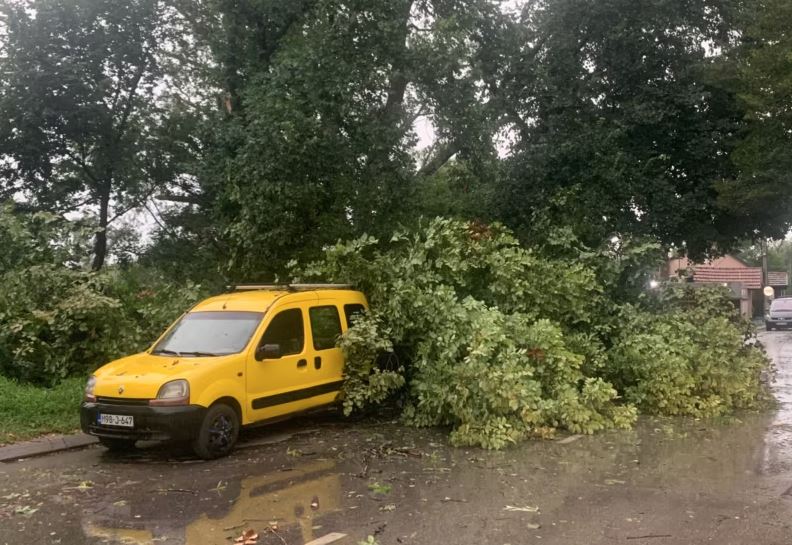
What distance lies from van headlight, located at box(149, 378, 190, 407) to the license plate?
0.31m

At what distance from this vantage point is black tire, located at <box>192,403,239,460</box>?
8.01 metres

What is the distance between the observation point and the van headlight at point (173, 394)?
25.6 feet

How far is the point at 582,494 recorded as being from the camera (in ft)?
22.1

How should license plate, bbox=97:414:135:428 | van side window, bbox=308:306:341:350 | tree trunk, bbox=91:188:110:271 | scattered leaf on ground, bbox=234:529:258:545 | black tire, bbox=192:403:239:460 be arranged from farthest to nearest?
1. tree trunk, bbox=91:188:110:271
2. van side window, bbox=308:306:341:350
3. black tire, bbox=192:403:239:460
4. license plate, bbox=97:414:135:428
5. scattered leaf on ground, bbox=234:529:258:545

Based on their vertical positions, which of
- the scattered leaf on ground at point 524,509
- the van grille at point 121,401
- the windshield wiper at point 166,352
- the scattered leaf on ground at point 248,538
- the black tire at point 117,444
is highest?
the windshield wiper at point 166,352

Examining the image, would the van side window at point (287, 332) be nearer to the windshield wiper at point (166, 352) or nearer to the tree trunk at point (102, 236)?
the windshield wiper at point (166, 352)

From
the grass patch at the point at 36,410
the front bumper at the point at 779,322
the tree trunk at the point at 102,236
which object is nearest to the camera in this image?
the grass patch at the point at 36,410

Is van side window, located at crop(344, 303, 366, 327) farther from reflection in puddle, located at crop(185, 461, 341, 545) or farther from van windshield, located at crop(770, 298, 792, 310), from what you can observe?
van windshield, located at crop(770, 298, 792, 310)

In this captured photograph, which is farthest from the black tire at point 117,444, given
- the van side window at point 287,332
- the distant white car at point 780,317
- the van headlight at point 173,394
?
the distant white car at point 780,317

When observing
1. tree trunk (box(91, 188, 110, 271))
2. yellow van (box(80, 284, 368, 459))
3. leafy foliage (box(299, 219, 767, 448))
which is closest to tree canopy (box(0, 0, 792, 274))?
tree trunk (box(91, 188, 110, 271))

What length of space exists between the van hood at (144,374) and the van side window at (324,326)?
1565 millimetres

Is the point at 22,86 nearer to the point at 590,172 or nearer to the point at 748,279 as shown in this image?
the point at 590,172

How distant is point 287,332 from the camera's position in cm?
934

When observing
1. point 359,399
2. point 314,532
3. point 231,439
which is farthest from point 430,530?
point 359,399
